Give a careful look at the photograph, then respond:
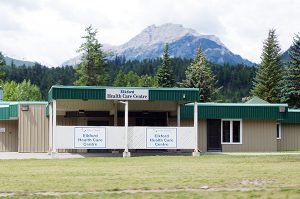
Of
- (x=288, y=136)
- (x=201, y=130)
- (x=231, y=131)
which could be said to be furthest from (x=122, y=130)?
(x=288, y=136)

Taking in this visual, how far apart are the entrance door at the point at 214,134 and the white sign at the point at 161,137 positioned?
23.0 ft

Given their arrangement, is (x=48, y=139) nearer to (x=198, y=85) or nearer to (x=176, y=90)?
(x=176, y=90)

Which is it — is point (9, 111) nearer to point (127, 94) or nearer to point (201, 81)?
point (127, 94)

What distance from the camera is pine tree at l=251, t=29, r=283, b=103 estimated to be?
2709 inches

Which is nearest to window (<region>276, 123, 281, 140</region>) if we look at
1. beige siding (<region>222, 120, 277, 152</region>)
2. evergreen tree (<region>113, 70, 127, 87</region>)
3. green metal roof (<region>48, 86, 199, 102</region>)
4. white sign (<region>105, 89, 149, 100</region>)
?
beige siding (<region>222, 120, 277, 152</region>)

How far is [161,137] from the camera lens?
1206 inches

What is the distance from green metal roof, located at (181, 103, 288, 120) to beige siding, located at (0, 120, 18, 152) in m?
11.5

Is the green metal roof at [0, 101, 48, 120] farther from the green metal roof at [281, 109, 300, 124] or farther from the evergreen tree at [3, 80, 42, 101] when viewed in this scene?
the evergreen tree at [3, 80, 42, 101]

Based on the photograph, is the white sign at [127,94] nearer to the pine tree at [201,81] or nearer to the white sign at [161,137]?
the white sign at [161,137]

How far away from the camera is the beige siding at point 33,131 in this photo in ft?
119

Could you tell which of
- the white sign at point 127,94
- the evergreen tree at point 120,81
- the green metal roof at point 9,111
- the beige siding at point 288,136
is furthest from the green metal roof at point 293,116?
the evergreen tree at point 120,81

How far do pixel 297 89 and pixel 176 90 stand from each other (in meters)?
31.4

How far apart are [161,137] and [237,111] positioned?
7.69 metres

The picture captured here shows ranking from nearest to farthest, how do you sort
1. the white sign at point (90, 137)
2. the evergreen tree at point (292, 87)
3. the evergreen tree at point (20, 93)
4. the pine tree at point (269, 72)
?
the white sign at point (90, 137) < the evergreen tree at point (292, 87) < the pine tree at point (269, 72) < the evergreen tree at point (20, 93)
